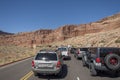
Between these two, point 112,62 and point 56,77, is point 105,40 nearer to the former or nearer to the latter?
point 112,62

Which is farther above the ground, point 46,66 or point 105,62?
point 105,62

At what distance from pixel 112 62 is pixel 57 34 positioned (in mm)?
155165

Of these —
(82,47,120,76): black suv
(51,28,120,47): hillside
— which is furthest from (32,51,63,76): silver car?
(51,28,120,47): hillside

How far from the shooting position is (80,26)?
16112 cm

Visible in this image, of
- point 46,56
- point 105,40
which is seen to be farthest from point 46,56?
point 105,40

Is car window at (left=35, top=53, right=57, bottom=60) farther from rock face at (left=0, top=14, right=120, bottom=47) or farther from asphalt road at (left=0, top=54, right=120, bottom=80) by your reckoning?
rock face at (left=0, top=14, right=120, bottom=47)

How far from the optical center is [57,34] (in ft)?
545

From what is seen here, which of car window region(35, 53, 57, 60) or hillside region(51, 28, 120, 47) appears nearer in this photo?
car window region(35, 53, 57, 60)

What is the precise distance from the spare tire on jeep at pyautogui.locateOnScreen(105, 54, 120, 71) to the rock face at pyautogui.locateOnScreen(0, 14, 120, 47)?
397 feet

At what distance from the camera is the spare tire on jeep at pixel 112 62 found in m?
11.1

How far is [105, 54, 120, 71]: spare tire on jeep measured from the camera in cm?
1114

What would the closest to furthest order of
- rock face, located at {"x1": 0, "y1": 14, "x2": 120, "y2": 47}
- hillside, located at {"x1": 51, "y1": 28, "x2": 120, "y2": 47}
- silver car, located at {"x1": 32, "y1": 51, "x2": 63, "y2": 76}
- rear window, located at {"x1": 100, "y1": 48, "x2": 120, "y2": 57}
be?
1. silver car, located at {"x1": 32, "y1": 51, "x2": 63, "y2": 76}
2. rear window, located at {"x1": 100, "y1": 48, "x2": 120, "y2": 57}
3. hillside, located at {"x1": 51, "y1": 28, "x2": 120, "y2": 47}
4. rock face, located at {"x1": 0, "y1": 14, "x2": 120, "y2": 47}

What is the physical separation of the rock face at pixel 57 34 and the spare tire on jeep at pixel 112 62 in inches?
4767

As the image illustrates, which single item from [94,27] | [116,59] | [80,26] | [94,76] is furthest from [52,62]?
[80,26]
